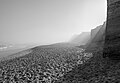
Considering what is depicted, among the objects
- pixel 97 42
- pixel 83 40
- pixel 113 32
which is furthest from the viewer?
pixel 83 40

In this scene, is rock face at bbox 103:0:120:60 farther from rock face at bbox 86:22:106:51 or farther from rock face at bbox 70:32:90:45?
rock face at bbox 70:32:90:45

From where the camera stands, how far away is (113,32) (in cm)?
1850

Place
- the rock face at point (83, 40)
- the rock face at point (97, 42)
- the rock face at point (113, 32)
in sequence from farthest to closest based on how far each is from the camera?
the rock face at point (83, 40) → the rock face at point (97, 42) → the rock face at point (113, 32)

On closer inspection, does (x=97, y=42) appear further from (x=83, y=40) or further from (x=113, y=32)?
(x=83, y=40)

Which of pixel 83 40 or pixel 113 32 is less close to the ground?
pixel 113 32

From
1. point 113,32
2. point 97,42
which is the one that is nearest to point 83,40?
point 97,42

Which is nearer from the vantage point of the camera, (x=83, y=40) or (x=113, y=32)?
(x=113, y=32)

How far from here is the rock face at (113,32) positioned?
1756 centimetres

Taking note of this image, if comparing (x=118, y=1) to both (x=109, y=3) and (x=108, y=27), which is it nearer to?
(x=109, y=3)

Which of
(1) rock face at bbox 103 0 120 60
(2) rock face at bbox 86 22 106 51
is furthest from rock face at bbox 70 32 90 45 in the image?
(1) rock face at bbox 103 0 120 60

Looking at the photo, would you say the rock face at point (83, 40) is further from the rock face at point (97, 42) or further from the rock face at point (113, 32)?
the rock face at point (113, 32)

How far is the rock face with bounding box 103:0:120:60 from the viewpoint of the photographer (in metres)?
17.6

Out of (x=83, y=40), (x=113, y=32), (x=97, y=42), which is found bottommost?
(x=97, y=42)

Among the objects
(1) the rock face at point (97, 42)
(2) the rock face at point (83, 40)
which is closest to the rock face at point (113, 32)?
(1) the rock face at point (97, 42)
